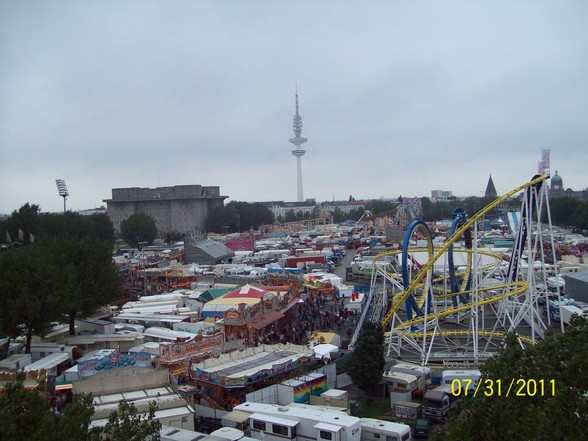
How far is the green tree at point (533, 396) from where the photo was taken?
711 cm

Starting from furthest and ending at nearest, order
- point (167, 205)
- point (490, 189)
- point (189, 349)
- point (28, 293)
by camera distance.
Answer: point (490, 189), point (167, 205), point (28, 293), point (189, 349)

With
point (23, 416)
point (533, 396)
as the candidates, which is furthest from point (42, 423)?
point (533, 396)

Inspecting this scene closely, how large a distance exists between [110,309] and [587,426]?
2556 cm

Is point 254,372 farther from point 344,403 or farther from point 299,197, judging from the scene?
point 299,197

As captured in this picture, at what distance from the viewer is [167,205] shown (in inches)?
3647

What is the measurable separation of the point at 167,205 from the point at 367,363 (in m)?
81.1

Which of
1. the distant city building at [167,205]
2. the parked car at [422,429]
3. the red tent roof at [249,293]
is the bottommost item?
the parked car at [422,429]

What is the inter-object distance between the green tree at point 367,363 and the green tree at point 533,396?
6.41 metres

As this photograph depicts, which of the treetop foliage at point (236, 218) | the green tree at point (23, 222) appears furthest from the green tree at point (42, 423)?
the treetop foliage at point (236, 218)

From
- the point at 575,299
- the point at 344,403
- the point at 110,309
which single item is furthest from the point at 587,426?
the point at 110,309

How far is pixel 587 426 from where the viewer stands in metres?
6.98

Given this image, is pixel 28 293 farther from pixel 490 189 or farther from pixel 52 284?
pixel 490 189
